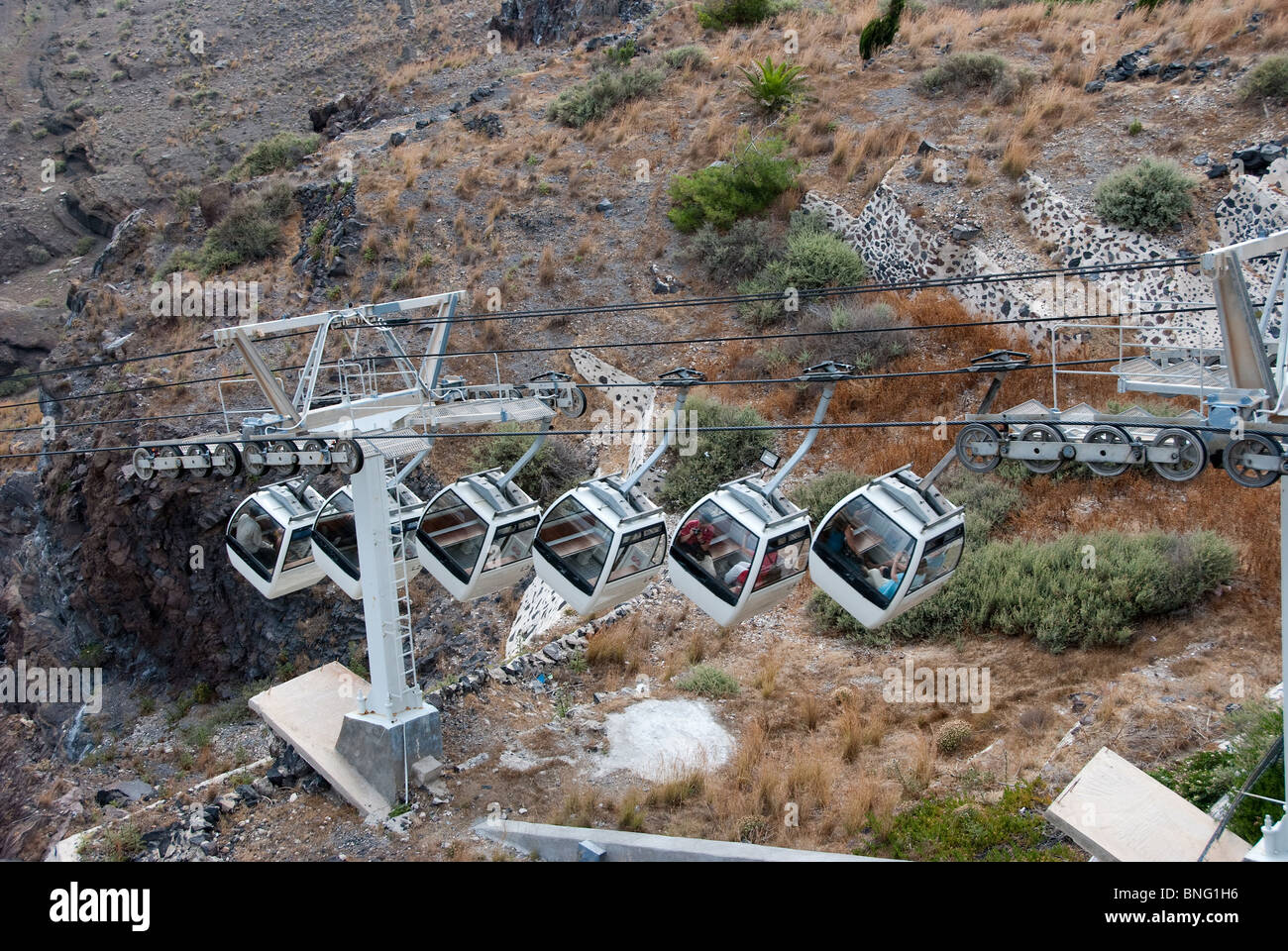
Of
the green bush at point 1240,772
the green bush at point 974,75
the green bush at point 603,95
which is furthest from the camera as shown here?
the green bush at point 603,95

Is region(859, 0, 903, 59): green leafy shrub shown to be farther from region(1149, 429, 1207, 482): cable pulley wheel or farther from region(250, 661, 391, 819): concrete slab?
region(1149, 429, 1207, 482): cable pulley wheel

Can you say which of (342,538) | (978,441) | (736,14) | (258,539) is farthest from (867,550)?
(736,14)

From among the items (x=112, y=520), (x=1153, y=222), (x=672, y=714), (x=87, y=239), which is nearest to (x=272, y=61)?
(x=87, y=239)

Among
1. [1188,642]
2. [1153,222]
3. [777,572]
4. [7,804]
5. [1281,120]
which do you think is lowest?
[7,804]

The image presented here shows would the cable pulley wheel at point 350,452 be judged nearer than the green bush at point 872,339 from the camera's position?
Yes

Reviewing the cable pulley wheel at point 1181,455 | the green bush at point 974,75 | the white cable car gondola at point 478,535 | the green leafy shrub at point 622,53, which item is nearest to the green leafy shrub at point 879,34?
the green bush at point 974,75

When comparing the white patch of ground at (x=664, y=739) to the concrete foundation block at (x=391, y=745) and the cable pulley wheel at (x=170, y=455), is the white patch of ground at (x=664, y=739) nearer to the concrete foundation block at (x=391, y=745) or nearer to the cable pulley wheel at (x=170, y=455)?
the concrete foundation block at (x=391, y=745)

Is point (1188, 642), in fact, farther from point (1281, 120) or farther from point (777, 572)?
point (1281, 120)

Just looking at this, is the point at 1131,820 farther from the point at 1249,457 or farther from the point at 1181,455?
the point at 1249,457
